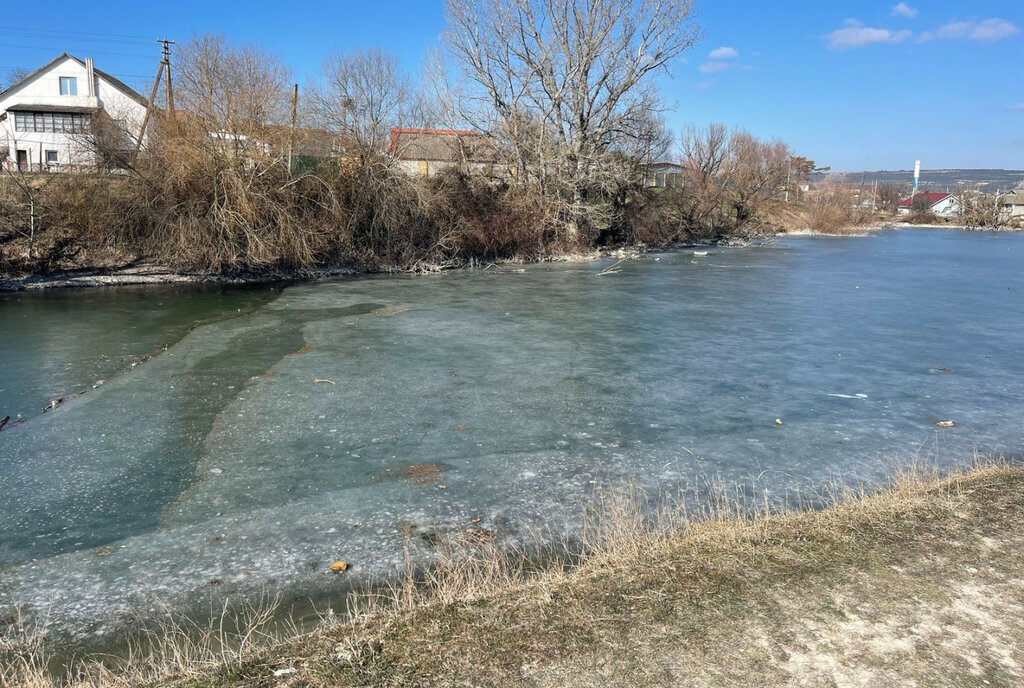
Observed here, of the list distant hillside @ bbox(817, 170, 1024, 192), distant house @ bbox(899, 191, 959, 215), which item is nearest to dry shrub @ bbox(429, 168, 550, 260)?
distant house @ bbox(899, 191, 959, 215)

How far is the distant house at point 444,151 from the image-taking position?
2359cm

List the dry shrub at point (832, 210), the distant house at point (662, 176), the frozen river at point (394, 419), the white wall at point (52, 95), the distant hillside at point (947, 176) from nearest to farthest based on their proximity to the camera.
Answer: the frozen river at point (394, 419), the distant house at point (662, 176), the white wall at point (52, 95), the dry shrub at point (832, 210), the distant hillside at point (947, 176)

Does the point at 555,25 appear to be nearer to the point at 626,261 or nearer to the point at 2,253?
the point at 626,261

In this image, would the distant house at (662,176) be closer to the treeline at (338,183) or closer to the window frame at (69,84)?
the treeline at (338,183)

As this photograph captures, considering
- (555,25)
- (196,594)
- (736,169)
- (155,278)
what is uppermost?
(555,25)

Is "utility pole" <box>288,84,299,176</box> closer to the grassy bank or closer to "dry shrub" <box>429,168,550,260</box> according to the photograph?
"dry shrub" <box>429,168,550,260</box>

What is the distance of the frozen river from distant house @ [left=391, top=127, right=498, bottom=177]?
1025cm

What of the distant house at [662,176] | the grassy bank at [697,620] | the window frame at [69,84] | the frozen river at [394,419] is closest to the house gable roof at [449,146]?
the distant house at [662,176]

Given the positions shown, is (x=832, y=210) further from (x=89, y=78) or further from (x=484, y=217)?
(x=89, y=78)

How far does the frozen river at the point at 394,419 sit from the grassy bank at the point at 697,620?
2.89 ft

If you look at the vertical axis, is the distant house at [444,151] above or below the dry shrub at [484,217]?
above

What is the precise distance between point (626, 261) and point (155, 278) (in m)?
15.7

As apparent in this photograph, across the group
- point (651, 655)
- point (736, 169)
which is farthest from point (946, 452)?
point (736, 169)

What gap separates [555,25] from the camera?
92.1 feet
